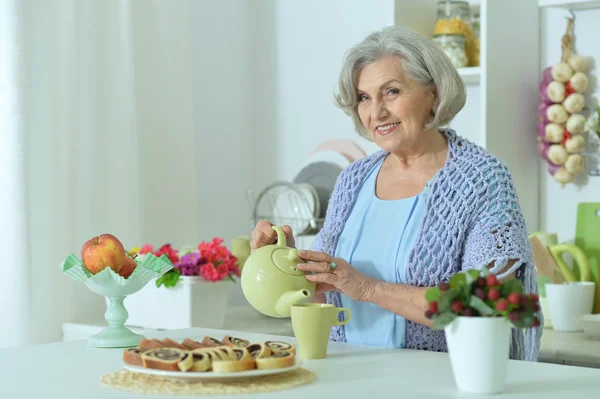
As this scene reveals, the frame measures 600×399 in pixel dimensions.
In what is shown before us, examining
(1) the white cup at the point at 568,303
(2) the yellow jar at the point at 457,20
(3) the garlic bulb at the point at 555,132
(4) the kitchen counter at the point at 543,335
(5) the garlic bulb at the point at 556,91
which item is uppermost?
(2) the yellow jar at the point at 457,20

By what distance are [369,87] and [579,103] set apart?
1032 millimetres

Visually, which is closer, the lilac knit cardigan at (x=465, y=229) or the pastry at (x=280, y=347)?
the pastry at (x=280, y=347)

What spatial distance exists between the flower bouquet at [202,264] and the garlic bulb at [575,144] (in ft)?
3.32

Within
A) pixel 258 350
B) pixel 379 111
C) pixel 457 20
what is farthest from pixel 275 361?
pixel 457 20

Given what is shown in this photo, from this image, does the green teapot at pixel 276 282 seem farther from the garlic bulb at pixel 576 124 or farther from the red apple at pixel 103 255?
the garlic bulb at pixel 576 124

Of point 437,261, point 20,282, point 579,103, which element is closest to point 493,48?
point 579,103

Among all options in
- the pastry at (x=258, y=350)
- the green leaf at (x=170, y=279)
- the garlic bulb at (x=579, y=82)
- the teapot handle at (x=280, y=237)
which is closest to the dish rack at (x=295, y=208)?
the green leaf at (x=170, y=279)

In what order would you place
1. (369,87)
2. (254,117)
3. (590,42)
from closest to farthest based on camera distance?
(369,87)
(590,42)
(254,117)

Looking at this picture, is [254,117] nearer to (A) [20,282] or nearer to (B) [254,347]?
(A) [20,282]

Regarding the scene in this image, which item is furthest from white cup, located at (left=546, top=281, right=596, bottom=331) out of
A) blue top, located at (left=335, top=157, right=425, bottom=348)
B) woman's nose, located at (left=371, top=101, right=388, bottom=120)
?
woman's nose, located at (left=371, top=101, right=388, bottom=120)

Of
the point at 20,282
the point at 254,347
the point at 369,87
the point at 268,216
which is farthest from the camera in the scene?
the point at 268,216

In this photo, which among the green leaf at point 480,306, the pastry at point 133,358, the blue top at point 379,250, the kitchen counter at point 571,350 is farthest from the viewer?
the kitchen counter at point 571,350

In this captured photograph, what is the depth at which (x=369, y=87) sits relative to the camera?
1723 millimetres

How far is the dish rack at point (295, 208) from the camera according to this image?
2863 millimetres
